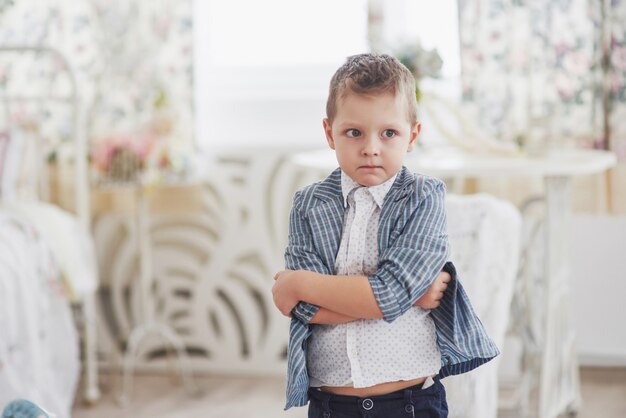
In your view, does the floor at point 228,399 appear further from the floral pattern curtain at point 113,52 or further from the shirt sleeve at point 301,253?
the shirt sleeve at point 301,253

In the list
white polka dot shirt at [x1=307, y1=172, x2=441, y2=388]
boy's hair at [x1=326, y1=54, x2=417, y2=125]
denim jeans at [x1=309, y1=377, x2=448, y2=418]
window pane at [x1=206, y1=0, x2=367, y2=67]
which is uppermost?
window pane at [x1=206, y1=0, x2=367, y2=67]

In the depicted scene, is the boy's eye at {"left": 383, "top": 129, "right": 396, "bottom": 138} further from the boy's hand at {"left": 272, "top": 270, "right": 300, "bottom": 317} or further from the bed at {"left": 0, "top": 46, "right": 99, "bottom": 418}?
the bed at {"left": 0, "top": 46, "right": 99, "bottom": 418}

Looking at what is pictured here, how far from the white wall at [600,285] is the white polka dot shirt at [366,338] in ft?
7.39

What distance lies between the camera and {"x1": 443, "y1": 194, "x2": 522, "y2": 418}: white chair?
5.66 ft

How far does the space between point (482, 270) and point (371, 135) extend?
0.61 metres

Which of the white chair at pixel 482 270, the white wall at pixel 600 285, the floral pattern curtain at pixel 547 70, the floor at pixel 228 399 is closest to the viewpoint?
the white chair at pixel 482 270

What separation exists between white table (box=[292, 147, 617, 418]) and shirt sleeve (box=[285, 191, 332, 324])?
127 cm

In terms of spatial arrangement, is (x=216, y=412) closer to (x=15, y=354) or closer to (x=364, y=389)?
(x=15, y=354)

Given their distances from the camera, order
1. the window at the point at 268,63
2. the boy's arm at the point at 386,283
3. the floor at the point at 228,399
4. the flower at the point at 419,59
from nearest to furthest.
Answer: the boy's arm at the point at 386,283
the flower at the point at 419,59
the floor at the point at 228,399
the window at the point at 268,63

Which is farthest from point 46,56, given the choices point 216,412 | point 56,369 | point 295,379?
point 295,379

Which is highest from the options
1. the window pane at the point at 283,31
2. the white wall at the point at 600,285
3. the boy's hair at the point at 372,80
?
the window pane at the point at 283,31

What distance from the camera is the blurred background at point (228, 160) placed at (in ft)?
10.5

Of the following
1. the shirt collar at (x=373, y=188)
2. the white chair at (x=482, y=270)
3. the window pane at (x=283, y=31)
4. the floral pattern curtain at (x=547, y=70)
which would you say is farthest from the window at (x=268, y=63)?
the shirt collar at (x=373, y=188)

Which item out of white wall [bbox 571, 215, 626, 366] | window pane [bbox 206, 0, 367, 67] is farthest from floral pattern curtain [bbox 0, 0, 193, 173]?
white wall [bbox 571, 215, 626, 366]
